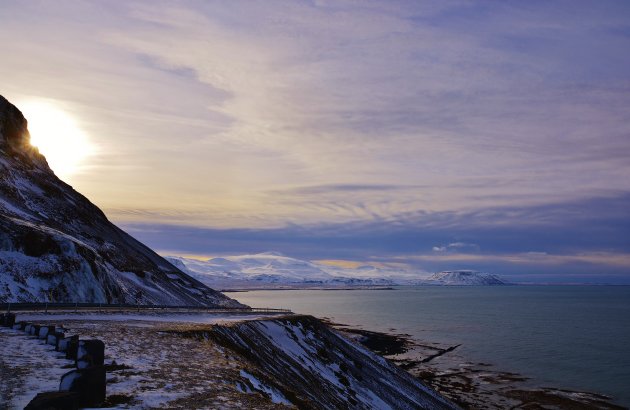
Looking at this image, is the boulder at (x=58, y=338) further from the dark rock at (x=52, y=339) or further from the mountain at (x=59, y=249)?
the mountain at (x=59, y=249)

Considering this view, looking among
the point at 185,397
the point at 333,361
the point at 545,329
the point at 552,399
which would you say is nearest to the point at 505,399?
the point at 552,399

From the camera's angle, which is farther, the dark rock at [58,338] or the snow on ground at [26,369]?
the dark rock at [58,338]

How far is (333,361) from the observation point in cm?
4462

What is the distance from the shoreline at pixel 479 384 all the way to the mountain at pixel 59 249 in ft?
145

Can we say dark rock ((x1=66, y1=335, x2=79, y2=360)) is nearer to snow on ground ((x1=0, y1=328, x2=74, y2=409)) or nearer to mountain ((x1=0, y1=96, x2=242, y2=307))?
snow on ground ((x1=0, y1=328, x2=74, y2=409))

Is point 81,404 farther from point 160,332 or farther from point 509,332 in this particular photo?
point 509,332

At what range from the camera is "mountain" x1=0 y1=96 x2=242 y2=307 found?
59.5 meters

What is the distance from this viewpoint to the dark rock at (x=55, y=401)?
Result: 358 inches

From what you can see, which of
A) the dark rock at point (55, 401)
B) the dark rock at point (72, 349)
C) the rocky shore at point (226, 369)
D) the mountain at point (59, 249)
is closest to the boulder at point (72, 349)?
the dark rock at point (72, 349)

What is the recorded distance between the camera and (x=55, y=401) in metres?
9.54

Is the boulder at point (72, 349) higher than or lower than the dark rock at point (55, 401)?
lower

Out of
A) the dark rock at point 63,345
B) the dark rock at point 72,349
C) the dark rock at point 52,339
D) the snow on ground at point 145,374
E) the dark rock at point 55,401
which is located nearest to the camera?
the dark rock at point 55,401

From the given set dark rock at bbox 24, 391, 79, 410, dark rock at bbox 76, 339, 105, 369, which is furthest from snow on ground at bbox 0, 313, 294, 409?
dark rock at bbox 24, 391, 79, 410

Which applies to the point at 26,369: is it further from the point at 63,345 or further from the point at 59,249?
the point at 59,249
